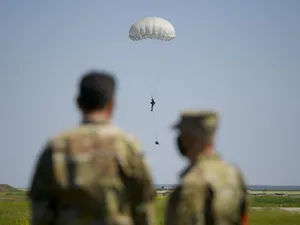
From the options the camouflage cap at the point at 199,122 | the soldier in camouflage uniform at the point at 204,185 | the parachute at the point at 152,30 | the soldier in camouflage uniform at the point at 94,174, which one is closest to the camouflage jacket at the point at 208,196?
the soldier in camouflage uniform at the point at 204,185

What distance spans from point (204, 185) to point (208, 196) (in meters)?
0.10

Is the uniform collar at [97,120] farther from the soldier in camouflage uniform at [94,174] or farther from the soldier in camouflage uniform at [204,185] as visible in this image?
the soldier in camouflage uniform at [204,185]

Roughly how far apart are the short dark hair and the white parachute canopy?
36805mm

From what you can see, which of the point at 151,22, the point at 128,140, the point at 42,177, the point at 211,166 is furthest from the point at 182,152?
the point at 151,22

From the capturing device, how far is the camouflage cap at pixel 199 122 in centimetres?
655

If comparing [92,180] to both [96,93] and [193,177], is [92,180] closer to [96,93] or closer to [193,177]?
[96,93]

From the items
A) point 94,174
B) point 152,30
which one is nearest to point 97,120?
point 94,174

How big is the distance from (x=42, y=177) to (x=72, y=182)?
0.24 meters

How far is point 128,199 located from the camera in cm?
580

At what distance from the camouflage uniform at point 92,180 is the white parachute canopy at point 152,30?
36954 mm

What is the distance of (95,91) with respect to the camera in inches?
230

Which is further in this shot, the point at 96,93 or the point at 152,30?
the point at 152,30

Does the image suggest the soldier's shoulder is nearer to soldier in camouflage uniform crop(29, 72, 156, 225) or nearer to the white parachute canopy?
soldier in camouflage uniform crop(29, 72, 156, 225)

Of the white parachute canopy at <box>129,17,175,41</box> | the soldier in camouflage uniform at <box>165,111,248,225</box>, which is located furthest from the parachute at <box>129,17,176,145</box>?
the soldier in camouflage uniform at <box>165,111,248,225</box>
